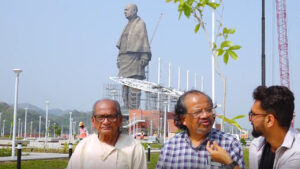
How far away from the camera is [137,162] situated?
2887mm

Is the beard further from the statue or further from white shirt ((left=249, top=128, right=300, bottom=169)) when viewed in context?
the statue

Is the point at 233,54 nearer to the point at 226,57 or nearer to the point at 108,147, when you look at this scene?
the point at 226,57

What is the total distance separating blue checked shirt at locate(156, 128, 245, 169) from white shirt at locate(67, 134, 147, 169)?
163mm

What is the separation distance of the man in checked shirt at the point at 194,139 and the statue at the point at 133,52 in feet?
205

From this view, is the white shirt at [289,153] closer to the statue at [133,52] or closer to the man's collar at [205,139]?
the man's collar at [205,139]

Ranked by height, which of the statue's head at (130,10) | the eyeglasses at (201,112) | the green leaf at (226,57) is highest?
the statue's head at (130,10)

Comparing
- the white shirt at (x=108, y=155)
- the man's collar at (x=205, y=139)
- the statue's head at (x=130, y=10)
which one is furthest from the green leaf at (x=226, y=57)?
the statue's head at (x=130, y=10)

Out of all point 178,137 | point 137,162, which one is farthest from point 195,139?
point 137,162

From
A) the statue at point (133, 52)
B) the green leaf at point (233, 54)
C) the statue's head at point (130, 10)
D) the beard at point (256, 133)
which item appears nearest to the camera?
the beard at point (256, 133)

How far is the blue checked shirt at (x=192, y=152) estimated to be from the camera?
9.24ft

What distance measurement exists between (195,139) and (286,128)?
2.03 feet

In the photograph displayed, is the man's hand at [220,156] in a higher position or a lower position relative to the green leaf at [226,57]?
lower

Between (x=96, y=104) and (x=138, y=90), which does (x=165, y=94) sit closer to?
(x=138, y=90)

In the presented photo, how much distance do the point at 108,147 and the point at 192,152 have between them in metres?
0.52
